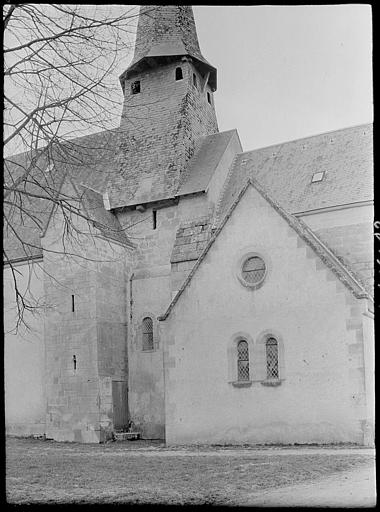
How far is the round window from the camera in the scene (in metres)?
19.7

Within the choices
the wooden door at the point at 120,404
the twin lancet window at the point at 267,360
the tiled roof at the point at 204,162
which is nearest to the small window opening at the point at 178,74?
the tiled roof at the point at 204,162

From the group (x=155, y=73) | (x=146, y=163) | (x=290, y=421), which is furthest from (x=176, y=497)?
(x=155, y=73)

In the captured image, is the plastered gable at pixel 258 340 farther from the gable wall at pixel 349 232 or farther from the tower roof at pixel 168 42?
the tower roof at pixel 168 42

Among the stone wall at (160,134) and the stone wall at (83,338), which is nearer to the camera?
the stone wall at (83,338)

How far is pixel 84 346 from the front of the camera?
24828 millimetres

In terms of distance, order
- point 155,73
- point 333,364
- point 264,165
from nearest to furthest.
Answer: point 333,364
point 264,165
point 155,73

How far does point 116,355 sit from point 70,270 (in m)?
3.40

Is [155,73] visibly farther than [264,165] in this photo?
Yes

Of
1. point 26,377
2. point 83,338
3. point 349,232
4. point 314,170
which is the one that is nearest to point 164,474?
point 349,232

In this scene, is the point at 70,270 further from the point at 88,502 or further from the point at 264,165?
the point at 88,502

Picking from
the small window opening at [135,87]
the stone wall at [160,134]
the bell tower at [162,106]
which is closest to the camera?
the stone wall at [160,134]

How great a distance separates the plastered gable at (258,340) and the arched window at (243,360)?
30 centimetres

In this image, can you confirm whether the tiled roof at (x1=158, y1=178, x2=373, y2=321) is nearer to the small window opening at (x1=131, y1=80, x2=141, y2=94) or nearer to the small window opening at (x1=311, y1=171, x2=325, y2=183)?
the small window opening at (x1=311, y1=171, x2=325, y2=183)

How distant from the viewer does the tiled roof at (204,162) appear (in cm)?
2570
